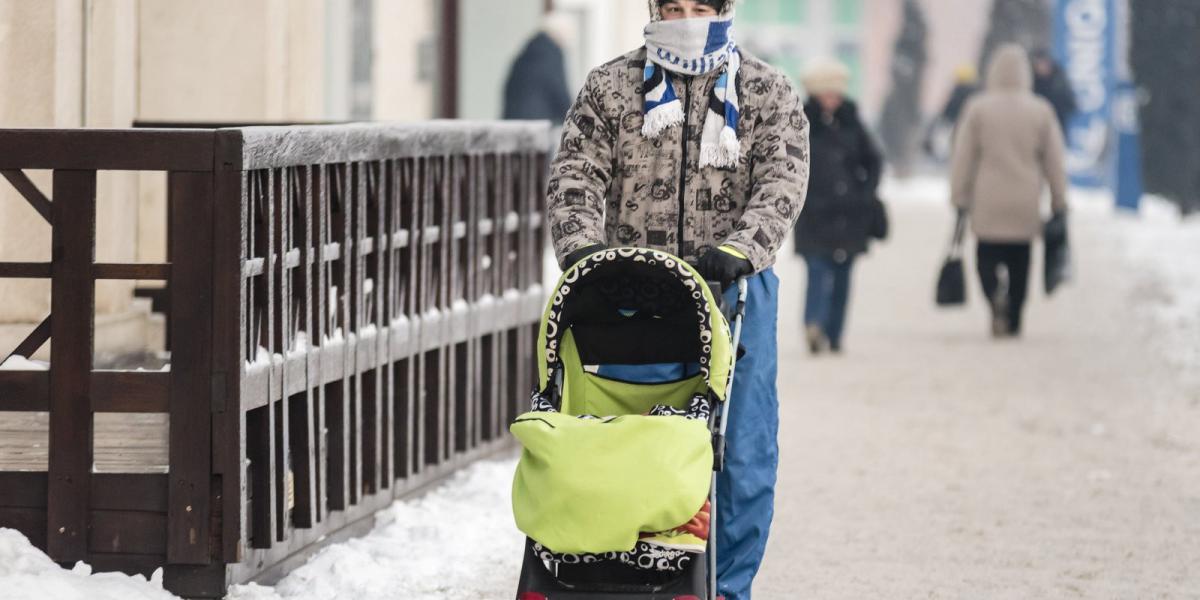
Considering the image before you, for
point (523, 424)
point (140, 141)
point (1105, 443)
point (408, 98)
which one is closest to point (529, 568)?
point (523, 424)

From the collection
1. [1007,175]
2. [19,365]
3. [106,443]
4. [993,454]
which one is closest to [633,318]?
[19,365]

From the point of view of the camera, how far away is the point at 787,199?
18.8ft

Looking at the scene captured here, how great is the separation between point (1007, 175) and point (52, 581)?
10.00m

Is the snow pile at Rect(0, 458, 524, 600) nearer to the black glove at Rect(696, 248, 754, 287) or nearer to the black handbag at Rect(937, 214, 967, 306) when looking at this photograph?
the black glove at Rect(696, 248, 754, 287)

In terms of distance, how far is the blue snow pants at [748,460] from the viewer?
19.0 ft

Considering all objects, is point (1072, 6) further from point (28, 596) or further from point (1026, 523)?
point (28, 596)

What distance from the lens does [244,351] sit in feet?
20.4

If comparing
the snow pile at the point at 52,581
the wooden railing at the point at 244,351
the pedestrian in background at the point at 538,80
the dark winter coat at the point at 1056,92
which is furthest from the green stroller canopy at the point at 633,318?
the dark winter coat at the point at 1056,92

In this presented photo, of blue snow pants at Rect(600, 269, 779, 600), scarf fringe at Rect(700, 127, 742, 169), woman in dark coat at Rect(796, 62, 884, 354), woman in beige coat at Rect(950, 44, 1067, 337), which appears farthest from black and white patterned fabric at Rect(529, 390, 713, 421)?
woman in beige coat at Rect(950, 44, 1067, 337)

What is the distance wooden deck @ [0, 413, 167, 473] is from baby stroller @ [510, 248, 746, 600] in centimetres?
153

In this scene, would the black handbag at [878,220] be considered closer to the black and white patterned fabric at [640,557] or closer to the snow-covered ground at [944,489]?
the snow-covered ground at [944,489]

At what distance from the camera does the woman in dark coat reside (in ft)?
45.1

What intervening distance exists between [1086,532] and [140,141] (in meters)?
3.75

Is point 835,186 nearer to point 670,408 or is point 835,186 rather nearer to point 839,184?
point 839,184
